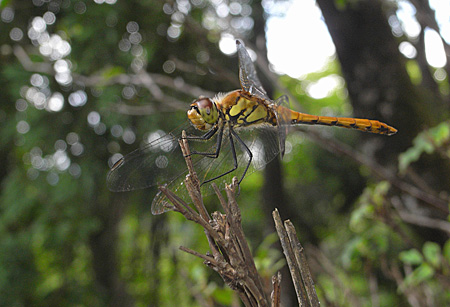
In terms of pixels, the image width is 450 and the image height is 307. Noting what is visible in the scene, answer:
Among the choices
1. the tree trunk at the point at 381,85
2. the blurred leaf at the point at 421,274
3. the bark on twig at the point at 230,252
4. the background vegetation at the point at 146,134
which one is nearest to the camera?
the bark on twig at the point at 230,252

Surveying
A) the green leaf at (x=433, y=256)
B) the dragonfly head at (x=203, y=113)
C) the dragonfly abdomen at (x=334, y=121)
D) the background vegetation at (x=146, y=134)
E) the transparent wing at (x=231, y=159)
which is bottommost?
the background vegetation at (x=146, y=134)

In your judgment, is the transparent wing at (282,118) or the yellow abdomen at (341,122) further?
the yellow abdomen at (341,122)

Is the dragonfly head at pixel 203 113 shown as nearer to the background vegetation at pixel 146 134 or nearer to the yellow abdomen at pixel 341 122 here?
the yellow abdomen at pixel 341 122

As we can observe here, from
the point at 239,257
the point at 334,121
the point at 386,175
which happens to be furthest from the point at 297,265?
the point at 386,175

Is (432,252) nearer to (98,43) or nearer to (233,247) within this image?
(233,247)

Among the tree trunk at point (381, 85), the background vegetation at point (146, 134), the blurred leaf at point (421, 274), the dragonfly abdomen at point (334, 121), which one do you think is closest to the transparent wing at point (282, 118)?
the dragonfly abdomen at point (334, 121)

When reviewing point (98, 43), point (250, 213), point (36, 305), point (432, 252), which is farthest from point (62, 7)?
point (432, 252)

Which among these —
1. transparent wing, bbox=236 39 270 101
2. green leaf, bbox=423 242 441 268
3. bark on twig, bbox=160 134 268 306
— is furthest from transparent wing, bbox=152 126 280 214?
green leaf, bbox=423 242 441 268
